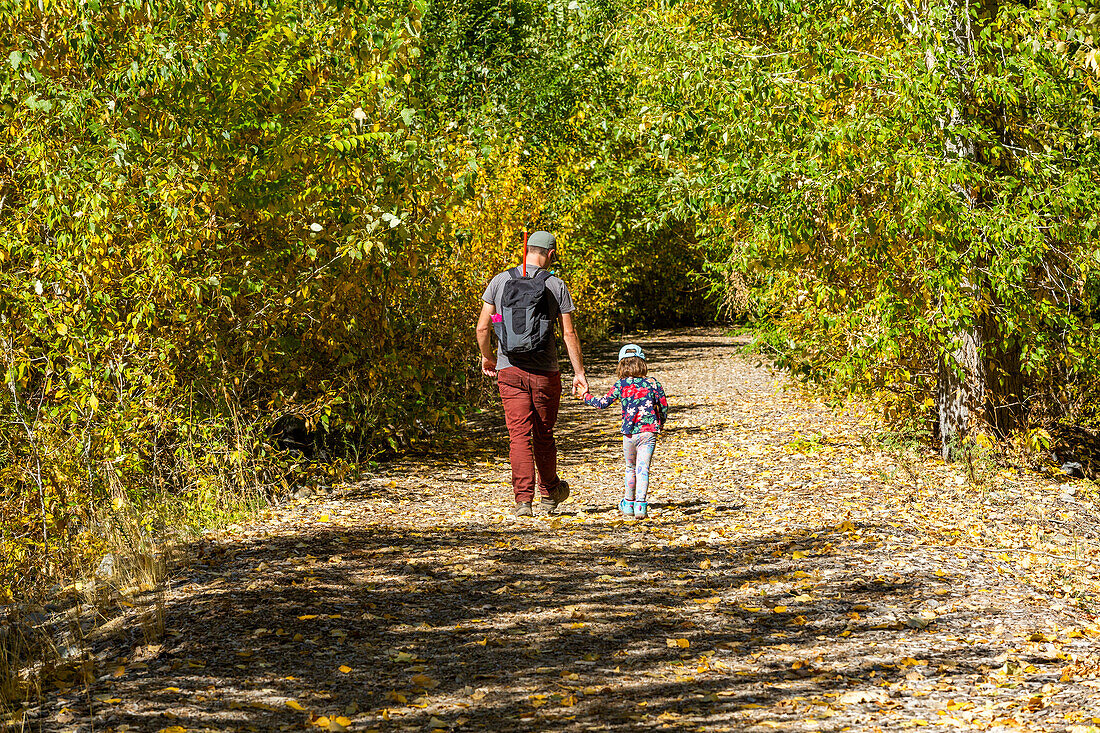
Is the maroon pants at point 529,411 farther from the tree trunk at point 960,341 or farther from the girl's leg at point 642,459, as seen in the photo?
the tree trunk at point 960,341

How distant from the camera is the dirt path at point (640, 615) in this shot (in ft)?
14.7

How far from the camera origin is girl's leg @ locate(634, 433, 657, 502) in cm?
773

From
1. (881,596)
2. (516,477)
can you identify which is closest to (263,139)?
(516,477)

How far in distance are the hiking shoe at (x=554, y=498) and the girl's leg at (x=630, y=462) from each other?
1.42 feet

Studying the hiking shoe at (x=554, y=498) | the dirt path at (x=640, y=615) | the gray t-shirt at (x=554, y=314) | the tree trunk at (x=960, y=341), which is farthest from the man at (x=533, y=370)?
the tree trunk at (x=960, y=341)

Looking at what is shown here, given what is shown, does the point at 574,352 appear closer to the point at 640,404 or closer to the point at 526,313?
the point at 526,313

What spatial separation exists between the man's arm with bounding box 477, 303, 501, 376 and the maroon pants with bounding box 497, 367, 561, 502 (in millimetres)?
138

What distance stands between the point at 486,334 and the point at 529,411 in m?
0.60

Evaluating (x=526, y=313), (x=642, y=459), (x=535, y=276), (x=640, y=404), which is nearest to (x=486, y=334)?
(x=526, y=313)

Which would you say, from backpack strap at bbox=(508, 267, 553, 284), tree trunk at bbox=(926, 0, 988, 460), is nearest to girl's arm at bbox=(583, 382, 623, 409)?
backpack strap at bbox=(508, 267, 553, 284)

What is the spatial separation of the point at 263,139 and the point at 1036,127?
5674 millimetres

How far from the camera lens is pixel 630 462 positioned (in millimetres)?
7859

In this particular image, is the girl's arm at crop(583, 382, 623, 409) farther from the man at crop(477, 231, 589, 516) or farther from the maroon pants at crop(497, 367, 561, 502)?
the maroon pants at crop(497, 367, 561, 502)

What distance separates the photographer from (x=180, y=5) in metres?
7.66
